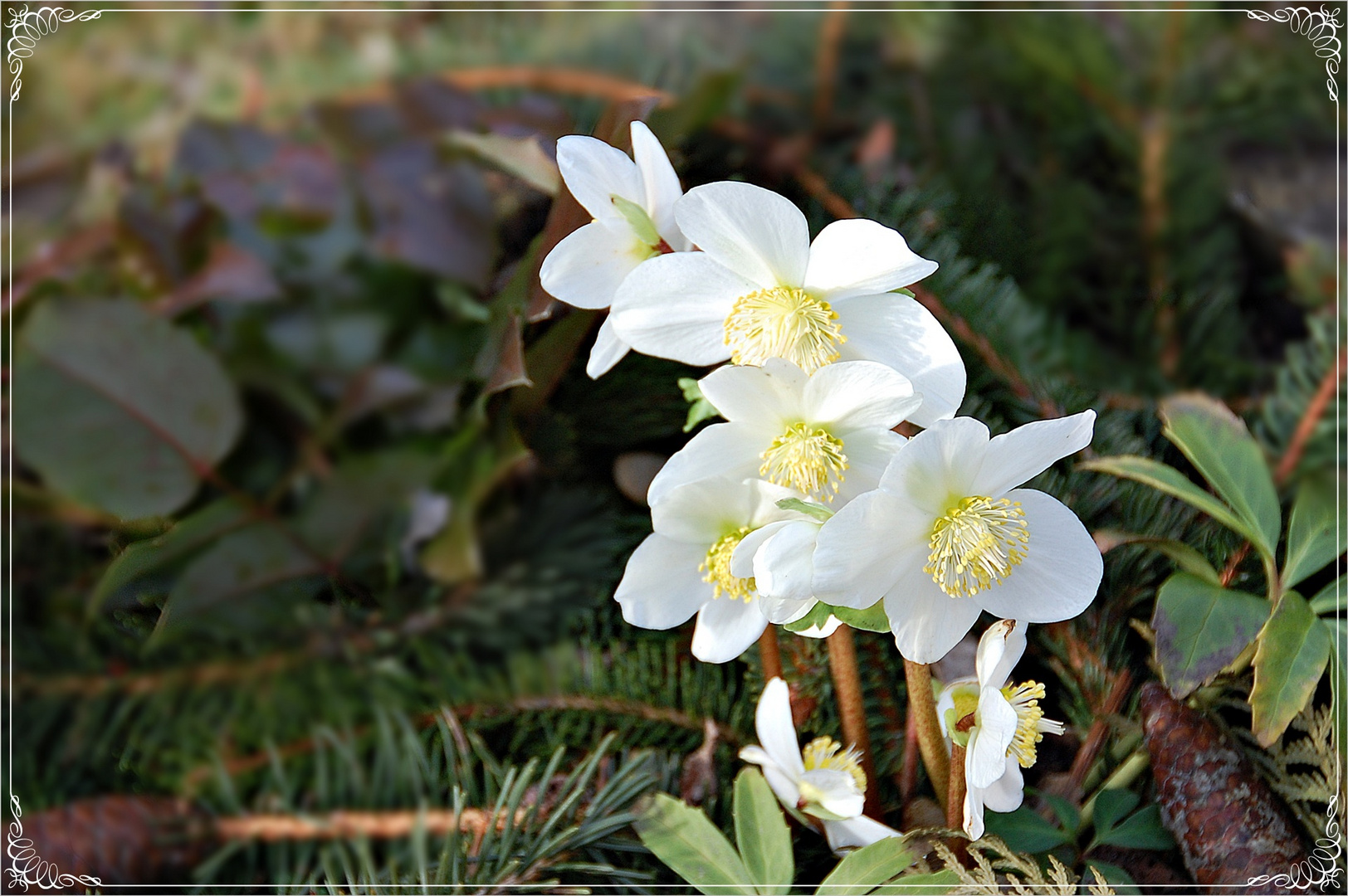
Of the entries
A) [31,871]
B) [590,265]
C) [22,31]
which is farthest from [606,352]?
[22,31]

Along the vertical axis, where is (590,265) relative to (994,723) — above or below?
above

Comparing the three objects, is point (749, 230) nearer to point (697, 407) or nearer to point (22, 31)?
point (697, 407)

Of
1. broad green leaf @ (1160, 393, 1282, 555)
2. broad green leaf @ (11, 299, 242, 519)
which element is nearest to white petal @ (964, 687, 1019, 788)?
broad green leaf @ (1160, 393, 1282, 555)

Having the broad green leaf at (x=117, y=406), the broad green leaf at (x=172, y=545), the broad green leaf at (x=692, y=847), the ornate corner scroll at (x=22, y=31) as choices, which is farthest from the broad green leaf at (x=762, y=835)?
the ornate corner scroll at (x=22, y=31)

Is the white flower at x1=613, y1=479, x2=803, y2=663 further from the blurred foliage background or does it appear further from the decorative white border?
the decorative white border

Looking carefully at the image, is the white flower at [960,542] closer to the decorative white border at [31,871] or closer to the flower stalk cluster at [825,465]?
the flower stalk cluster at [825,465]

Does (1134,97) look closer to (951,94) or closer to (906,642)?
(951,94)

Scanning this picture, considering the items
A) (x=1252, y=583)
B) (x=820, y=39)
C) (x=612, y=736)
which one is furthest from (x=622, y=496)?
(x=820, y=39)
